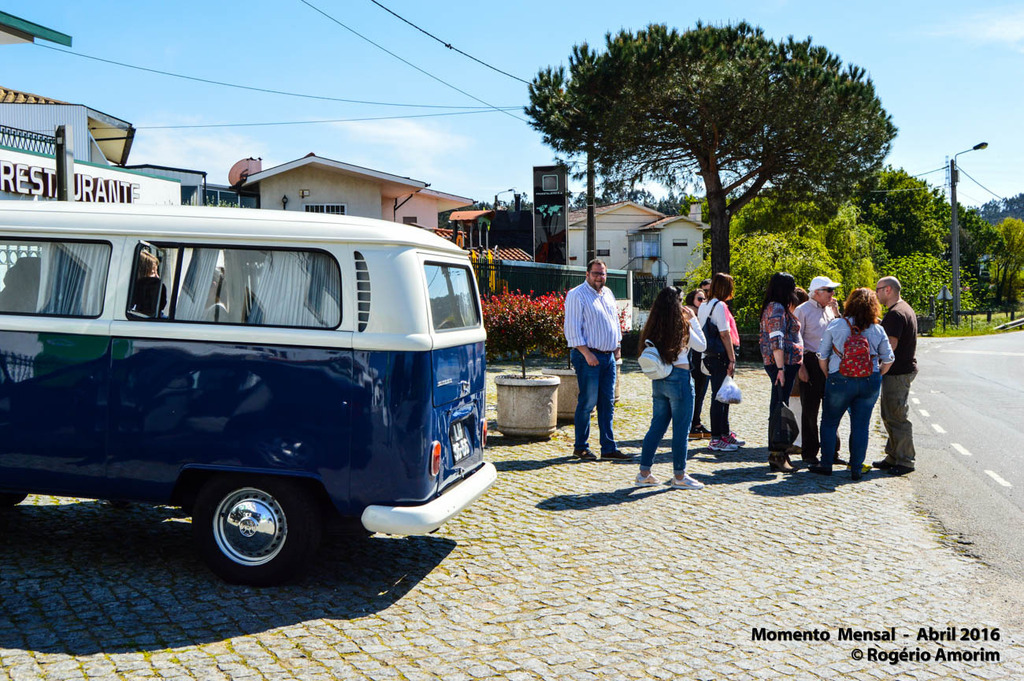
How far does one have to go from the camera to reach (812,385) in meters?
9.05

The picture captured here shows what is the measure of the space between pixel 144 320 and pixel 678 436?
4.54 m

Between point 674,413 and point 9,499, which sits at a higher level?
point 674,413

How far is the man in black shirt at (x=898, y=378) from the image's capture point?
8688 mm

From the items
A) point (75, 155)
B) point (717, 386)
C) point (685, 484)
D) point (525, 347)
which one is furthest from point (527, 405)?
point (75, 155)

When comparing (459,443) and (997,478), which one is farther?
(997,478)

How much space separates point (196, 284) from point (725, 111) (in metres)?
21.0

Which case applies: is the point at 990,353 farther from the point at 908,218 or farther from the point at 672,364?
the point at 908,218

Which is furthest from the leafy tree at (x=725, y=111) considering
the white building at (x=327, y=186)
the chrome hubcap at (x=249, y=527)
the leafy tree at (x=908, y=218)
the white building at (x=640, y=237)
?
the leafy tree at (x=908, y=218)

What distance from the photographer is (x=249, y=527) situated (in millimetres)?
5047

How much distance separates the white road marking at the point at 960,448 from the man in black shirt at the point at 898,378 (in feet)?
5.56

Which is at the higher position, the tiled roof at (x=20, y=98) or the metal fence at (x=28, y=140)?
the tiled roof at (x=20, y=98)

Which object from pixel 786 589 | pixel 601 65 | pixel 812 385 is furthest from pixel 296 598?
pixel 601 65

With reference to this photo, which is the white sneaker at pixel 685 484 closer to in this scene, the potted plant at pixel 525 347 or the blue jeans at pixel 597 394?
the blue jeans at pixel 597 394

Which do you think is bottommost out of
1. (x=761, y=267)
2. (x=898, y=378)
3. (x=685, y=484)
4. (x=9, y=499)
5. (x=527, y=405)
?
(x=685, y=484)
